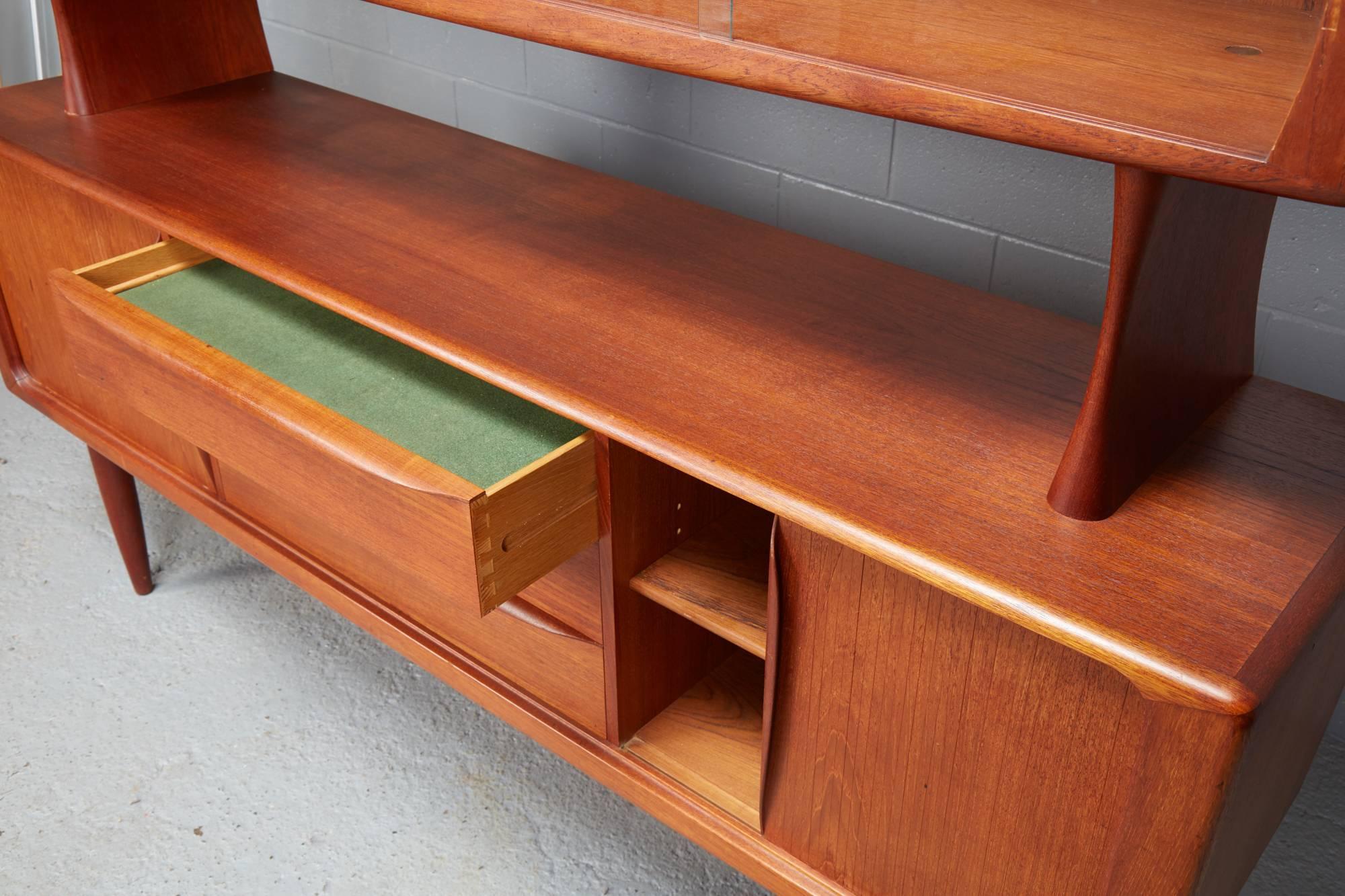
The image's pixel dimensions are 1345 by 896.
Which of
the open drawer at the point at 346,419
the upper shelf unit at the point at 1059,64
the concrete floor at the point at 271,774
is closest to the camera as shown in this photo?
the upper shelf unit at the point at 1059,64

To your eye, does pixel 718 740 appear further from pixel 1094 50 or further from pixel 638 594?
pixel 1094 50

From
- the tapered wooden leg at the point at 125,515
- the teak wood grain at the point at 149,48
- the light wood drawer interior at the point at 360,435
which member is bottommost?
the tapered wooden leg at the point at 125,515

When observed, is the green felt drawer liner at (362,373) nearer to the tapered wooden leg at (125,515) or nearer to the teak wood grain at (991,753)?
the teak wood grain at (991,753)

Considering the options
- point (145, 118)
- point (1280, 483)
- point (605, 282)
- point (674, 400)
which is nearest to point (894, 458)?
point (674, 400)

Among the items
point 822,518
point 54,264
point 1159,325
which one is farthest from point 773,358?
point 54,264

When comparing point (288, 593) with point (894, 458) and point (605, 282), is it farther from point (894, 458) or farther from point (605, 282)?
point (894, 458)

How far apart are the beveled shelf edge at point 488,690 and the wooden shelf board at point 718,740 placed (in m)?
0.01

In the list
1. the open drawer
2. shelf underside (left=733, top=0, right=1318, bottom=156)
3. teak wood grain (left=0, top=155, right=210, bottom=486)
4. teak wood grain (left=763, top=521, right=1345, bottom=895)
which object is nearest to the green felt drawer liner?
the open drawer

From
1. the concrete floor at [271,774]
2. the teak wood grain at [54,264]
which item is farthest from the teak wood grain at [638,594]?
the teak wood grain at [54,264]

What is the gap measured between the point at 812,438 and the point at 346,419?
432mm

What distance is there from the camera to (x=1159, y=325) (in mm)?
860

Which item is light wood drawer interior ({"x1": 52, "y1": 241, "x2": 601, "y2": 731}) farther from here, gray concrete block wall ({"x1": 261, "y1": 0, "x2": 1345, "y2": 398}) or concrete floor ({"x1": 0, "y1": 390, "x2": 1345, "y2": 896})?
gray concrete block wall ({"x1": 261, "y1": 0, "x2": 1345, "y2": 398})

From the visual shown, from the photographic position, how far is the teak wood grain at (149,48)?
5.36 ft

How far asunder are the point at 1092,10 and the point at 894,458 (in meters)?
0.37
